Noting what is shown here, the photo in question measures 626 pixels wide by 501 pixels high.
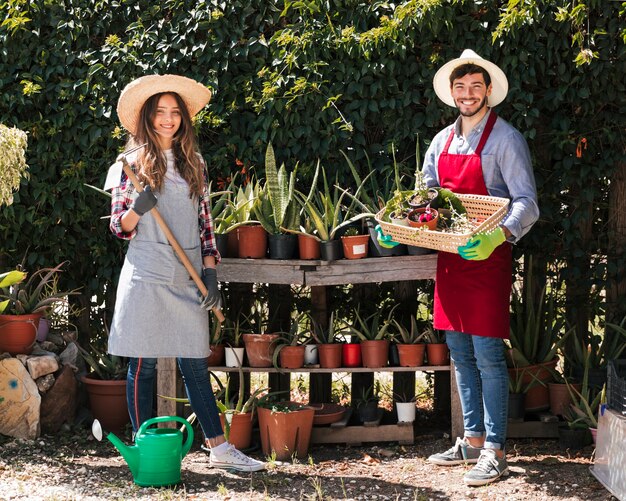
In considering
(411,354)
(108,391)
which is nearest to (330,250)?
(411,354)

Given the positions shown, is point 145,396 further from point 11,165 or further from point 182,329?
point 11,165

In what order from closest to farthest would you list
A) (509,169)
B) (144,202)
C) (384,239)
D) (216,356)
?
(144,202) < (509,169) < (384,239) < (216,356)

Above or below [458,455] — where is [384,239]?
above

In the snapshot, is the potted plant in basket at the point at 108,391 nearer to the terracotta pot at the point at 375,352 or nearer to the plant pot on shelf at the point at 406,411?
the terracotta pot at the point at 375,352

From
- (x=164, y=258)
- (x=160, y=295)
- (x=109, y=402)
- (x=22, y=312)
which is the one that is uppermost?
(x=164, y=258)

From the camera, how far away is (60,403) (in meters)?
5.43

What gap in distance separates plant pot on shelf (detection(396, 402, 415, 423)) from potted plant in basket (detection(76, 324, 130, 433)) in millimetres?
1575

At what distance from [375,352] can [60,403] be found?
1.84 m

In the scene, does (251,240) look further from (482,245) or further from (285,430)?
(482,245)

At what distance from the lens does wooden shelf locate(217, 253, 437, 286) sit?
493 centimetres

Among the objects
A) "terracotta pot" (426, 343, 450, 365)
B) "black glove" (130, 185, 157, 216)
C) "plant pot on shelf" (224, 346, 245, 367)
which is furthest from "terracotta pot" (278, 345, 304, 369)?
"black glove" (130, 185, 157, 216)

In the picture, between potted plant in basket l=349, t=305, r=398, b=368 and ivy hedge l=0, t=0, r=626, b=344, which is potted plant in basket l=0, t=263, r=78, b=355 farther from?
potted plant in basket l=349, t=305, r=398, b=368

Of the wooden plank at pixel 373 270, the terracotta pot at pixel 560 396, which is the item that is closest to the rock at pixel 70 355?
the wooden plank at pixel 373 270

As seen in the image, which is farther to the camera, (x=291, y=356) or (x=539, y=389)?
(x=539, y=389)
